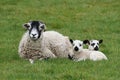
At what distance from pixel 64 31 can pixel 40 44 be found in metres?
6.74

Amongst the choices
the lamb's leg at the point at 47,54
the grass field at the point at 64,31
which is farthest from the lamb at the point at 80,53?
the lamb's leg at the point at 47,54

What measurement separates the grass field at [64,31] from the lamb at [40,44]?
0.40m

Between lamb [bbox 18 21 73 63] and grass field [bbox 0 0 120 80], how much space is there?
395 mm

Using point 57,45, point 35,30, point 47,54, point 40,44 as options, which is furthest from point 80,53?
point 35,30

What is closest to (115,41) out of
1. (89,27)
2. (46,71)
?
(89,27)

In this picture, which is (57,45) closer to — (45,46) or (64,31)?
(45,46)

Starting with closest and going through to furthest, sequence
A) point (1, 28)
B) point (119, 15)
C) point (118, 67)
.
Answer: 1. point (118, 67)
2. point (1, 28)
3. point (119, 15)

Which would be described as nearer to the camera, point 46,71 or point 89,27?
point 46,71

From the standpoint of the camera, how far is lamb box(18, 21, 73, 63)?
13.4 meters

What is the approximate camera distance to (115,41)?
17859mm

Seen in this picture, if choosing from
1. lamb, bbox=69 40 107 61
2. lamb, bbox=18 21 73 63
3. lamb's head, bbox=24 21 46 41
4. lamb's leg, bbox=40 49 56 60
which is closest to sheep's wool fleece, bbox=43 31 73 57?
lamb, bbox=18 21 73 63

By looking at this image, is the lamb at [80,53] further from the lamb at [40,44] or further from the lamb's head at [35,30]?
the lamb's head at [35,30]

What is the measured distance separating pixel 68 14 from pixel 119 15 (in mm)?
2892

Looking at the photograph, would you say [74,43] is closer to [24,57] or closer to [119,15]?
[24,57]
